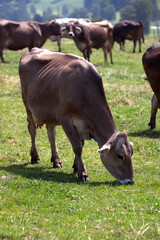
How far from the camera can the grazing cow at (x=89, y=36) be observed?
23156 millimetres

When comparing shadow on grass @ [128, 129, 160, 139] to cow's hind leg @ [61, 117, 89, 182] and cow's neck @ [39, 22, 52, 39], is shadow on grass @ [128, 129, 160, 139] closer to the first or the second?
cow's hind leg @ [61, 117, 89, 182]

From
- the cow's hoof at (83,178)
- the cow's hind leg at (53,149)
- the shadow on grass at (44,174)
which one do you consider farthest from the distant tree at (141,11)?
the cow's hoof at (83,178)

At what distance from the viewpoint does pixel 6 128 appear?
12172mm

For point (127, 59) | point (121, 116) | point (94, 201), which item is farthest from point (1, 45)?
point (94, 201)

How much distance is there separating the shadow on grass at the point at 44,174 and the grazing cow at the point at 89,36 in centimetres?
1421

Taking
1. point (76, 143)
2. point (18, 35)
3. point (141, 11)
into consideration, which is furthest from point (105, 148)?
point (141, 11)

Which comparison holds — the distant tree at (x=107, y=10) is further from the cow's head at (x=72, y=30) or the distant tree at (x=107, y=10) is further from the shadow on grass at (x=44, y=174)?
the shadow on grass at (x=44, y=174)

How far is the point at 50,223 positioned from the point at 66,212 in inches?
17.9

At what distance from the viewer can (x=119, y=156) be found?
756cm

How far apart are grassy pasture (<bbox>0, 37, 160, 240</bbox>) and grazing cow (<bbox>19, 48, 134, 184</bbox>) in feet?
1.42

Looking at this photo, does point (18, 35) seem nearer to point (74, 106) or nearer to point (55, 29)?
point (55, 29)

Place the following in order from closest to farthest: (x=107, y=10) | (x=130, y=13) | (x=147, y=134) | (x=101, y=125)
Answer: (x=101, y=125) < (x=147, y=134) < (x=130, y=13) < (x=107, y=10)

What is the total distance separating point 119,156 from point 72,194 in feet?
3.60

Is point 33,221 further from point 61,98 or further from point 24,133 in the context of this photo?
point 24,133
